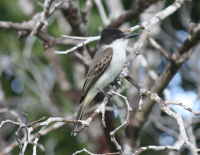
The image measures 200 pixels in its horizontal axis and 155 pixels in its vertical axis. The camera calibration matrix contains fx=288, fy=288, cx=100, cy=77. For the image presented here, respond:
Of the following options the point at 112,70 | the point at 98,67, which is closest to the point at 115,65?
the point at 112,70

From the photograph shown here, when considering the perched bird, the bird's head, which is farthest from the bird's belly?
the bird's head

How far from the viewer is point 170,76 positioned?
4512 millimetres

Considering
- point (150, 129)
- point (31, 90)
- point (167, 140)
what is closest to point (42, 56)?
point (31, 90)

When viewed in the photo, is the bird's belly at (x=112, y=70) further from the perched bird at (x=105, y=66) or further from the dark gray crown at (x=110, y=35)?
the dark gray crown at (x=110, y=35)

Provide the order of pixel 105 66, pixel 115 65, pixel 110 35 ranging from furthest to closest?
pixel 110 35 < pixel 105 66 < pixel 115 65

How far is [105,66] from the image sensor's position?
186 inches

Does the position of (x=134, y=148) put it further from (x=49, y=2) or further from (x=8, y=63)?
(x=8, y=63)

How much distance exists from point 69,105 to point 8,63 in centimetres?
196

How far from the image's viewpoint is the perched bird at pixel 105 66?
462cm

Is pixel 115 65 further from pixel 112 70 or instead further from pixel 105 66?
pixel 105 66

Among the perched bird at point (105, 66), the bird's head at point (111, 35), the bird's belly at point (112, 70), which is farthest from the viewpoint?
the bird's head at point (111, 35)

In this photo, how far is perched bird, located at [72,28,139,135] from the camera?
462 centimetres

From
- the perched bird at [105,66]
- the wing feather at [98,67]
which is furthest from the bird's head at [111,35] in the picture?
the wing feather at [98,67]

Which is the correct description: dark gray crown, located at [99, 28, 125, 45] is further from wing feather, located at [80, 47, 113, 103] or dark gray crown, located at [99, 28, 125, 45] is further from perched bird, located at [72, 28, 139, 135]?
wing feather, located at [80, 47, 113, 103]
